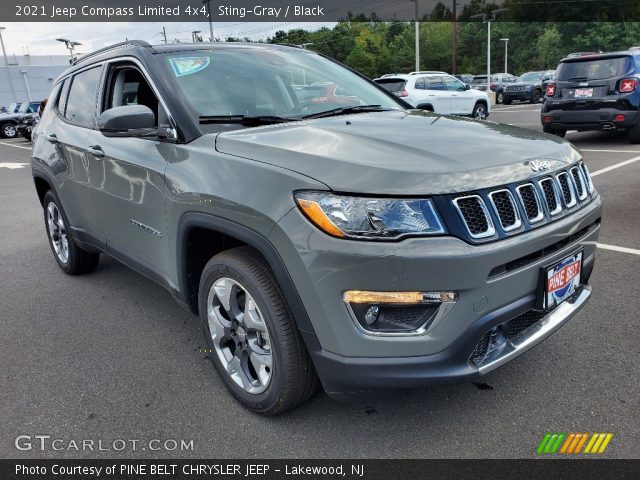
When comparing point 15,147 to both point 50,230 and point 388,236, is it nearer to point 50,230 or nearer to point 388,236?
point 50,230

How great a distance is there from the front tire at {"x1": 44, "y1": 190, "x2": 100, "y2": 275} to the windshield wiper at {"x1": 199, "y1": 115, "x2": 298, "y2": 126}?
2211 mm

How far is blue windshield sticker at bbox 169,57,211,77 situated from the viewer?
307cm

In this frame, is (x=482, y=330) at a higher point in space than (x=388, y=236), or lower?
lower

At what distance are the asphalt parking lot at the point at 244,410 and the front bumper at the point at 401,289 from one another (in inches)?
18.3

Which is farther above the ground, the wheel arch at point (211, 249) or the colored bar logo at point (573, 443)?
the wheel arch at point (211, 249)

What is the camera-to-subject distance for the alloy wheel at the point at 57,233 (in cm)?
474

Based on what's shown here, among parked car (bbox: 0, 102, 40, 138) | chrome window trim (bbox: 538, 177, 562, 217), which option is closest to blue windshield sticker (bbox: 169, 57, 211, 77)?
chrome window trim (bbox: 538, 177, 562, 217)

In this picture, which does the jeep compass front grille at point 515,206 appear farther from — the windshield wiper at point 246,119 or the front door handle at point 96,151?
the front door handle at point 96,151

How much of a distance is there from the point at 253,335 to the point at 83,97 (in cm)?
261

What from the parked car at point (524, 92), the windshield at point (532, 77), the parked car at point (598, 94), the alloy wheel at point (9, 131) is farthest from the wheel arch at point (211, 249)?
the windshield at point (532, 77)

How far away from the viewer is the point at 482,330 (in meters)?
2.04

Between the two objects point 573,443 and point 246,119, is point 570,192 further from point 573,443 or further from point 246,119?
point 246,119
